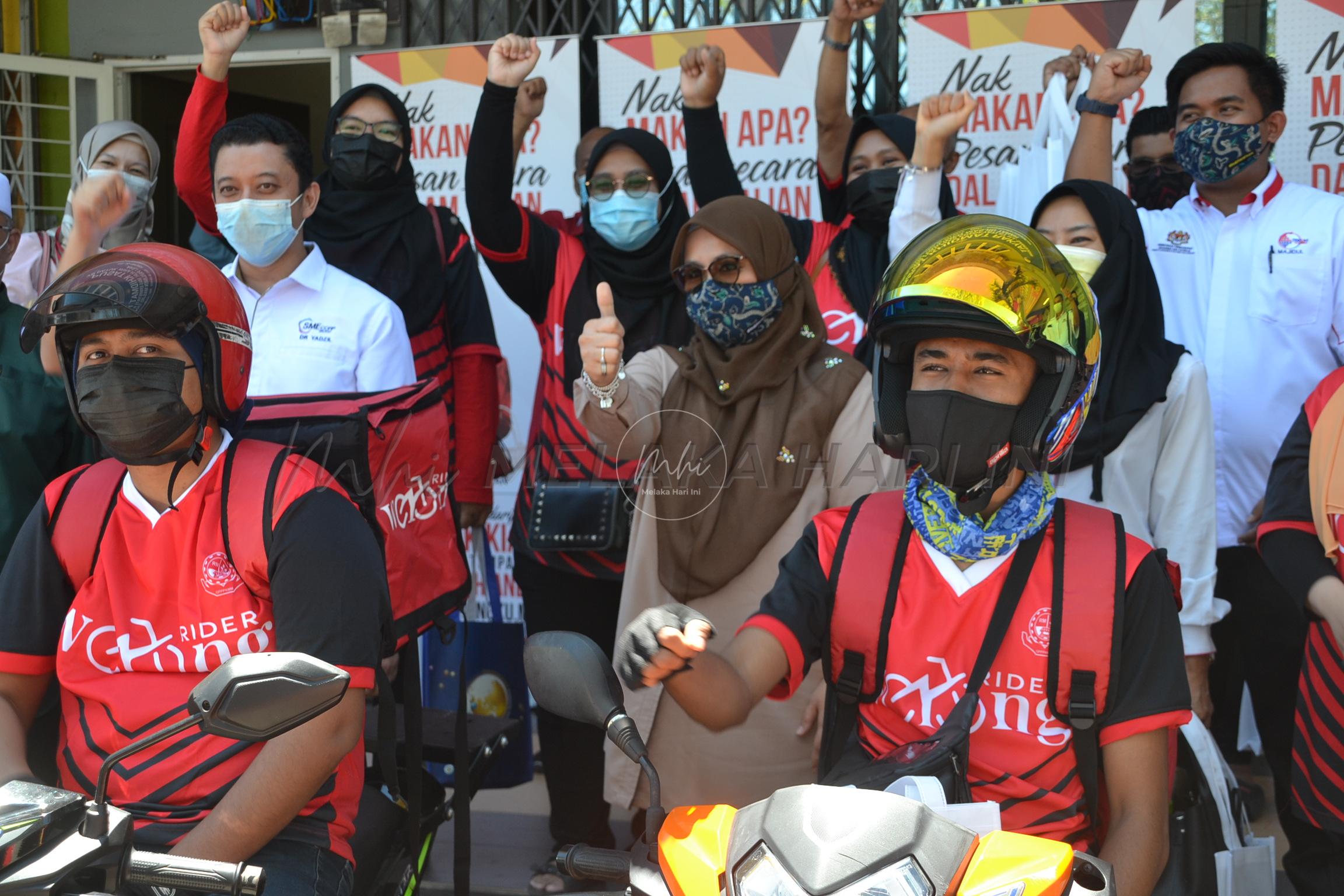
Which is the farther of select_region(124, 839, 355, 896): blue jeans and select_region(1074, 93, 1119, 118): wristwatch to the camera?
select_region(1074, 93, 1119, 118): wristwatch

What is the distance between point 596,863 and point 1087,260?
234cm

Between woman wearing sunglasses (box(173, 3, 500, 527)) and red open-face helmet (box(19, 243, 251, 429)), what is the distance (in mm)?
1692

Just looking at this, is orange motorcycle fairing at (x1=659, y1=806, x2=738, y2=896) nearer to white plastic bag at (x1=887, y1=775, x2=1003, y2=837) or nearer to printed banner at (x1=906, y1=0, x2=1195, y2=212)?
white plastic bag at (x1=887, y1=775, x2=1003, y2=837)

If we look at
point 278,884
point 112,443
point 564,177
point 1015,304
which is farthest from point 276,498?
point 564,177

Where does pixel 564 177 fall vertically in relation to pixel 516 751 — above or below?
above

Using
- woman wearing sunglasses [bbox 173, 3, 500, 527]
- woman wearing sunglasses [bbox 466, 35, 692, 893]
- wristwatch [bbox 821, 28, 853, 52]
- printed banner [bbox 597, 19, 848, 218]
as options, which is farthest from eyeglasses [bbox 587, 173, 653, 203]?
printed banner [bbox 597, 19, 848, 218]

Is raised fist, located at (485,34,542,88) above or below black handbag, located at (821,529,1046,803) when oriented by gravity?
above

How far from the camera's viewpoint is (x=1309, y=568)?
2.65m

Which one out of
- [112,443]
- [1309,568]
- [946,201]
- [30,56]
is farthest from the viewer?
[30,56]

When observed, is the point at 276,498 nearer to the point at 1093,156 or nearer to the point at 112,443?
the point at 112,443

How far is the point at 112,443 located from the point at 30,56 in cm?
650

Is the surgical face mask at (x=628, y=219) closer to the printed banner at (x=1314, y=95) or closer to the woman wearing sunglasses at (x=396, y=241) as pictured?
the woman wearing sunglasses at (x=396, y=241)

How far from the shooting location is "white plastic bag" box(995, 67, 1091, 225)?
452cm

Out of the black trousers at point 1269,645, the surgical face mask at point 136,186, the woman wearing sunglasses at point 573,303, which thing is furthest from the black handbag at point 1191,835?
the surgical face mask at point 136,186
